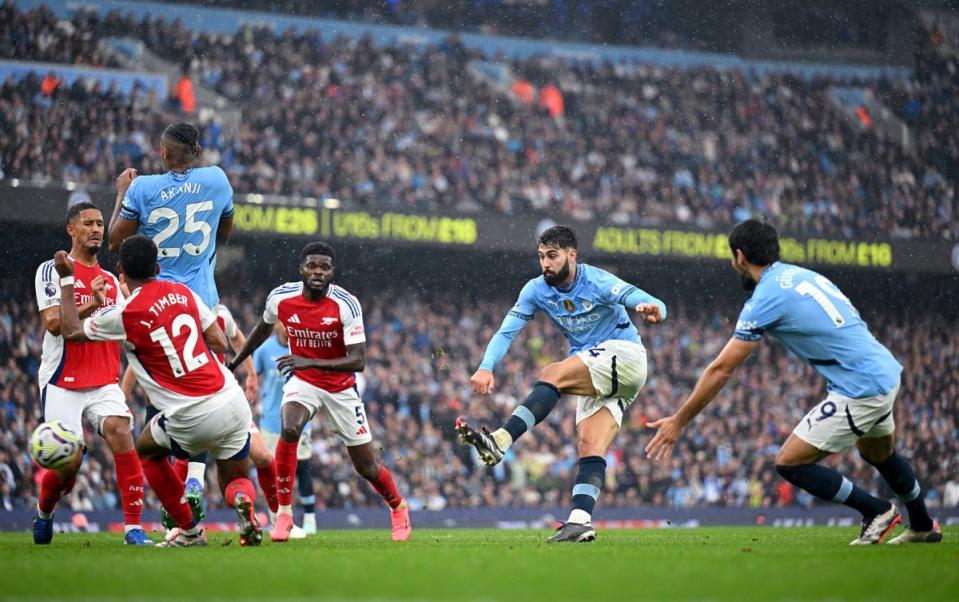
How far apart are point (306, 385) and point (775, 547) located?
12.3ft

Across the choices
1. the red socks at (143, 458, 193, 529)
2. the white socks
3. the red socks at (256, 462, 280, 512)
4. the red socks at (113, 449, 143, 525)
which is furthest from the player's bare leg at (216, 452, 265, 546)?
the red socks at (256, 462, 280, 512)

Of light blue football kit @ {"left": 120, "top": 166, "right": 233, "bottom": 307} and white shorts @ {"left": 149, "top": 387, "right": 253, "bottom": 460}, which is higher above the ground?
light blue football kit @ {"left": 120, "top": 166, "right": 233, "bottom": 307}

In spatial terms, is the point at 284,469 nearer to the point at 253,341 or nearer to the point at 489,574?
the point at 253,341

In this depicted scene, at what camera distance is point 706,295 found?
2936 cm

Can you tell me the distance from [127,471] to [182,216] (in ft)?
6.31

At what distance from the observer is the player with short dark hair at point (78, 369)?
898 centimetres

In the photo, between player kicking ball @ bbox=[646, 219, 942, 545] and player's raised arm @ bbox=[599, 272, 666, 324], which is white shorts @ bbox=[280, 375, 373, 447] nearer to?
player's raised arm @ bbox=[599, 272, 666, 324]

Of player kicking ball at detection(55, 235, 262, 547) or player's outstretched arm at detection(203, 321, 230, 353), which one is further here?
player's outstretched arm at detection(203, 321, 230, 353)

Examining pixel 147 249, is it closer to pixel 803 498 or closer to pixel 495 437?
pixel 495 437

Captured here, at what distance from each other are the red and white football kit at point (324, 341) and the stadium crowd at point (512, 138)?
43.6 ft

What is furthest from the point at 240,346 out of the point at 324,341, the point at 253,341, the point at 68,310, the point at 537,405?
the point at 537,405

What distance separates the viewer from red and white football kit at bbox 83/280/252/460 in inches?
308

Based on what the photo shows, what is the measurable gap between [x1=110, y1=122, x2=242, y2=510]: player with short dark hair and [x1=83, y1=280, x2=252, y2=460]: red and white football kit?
113cm

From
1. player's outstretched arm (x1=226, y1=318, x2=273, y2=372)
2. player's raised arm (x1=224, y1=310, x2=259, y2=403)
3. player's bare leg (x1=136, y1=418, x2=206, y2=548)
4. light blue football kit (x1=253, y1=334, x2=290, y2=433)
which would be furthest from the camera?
light blue football kit (x1=253, y1=334, x2=290, y2=433)
